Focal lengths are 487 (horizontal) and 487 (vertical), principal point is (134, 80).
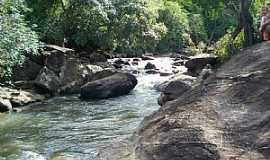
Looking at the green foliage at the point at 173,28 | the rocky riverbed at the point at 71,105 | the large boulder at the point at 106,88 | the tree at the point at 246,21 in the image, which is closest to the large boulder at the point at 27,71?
the rocky riverbed at the point at 71,105

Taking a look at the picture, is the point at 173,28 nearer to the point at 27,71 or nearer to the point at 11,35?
the point at 27,71

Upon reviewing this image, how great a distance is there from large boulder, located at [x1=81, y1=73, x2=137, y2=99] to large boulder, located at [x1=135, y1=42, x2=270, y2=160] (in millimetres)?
11360

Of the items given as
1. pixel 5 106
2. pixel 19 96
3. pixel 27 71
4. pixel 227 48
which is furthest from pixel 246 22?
pixel 27 71

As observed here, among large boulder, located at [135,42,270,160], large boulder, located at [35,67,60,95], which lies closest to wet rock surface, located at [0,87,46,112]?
large boulder, located at [35,67,60,95]

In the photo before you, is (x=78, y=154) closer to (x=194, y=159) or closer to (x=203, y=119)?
(x=203, y=119)

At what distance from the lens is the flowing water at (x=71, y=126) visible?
11.8 metres

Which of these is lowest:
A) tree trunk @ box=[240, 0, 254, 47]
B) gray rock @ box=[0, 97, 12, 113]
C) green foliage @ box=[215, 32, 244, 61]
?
gray rock @ box=[0, 97, 12, 113]

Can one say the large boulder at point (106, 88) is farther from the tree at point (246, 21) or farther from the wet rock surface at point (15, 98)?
the tree at point (246, 21)

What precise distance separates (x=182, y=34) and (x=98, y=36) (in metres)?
22.1

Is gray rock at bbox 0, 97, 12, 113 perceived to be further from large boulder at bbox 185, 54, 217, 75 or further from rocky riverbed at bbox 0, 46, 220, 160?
large boulder at bbox 185, 54, 217, 75

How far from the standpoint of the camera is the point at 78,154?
11250 millimetres

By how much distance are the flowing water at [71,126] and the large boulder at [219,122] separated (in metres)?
2.57

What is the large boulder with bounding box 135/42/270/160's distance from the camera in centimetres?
674

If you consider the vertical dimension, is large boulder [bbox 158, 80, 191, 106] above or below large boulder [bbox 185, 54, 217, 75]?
below
